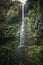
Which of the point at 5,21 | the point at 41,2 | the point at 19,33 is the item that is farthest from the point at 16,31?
the point at 41,2

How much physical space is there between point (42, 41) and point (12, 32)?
614 millimetres

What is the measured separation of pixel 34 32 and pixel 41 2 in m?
0.62

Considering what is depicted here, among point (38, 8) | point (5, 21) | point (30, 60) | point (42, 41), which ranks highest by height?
point (38, 8)

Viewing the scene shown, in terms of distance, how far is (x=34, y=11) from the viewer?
11.0ft

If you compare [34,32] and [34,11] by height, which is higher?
[34,11]

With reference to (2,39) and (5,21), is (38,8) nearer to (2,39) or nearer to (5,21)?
(5,21)

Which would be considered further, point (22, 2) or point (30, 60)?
point (22, 2)

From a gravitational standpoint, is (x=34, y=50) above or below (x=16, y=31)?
below

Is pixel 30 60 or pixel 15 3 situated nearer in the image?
pixel 30 60

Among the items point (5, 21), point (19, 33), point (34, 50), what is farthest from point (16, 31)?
point (34, 50)

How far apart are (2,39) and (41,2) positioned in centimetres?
107

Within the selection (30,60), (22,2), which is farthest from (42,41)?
(22,2)

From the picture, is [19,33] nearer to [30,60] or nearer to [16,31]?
[16,31]

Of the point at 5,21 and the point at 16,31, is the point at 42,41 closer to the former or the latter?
the point at 16,31
